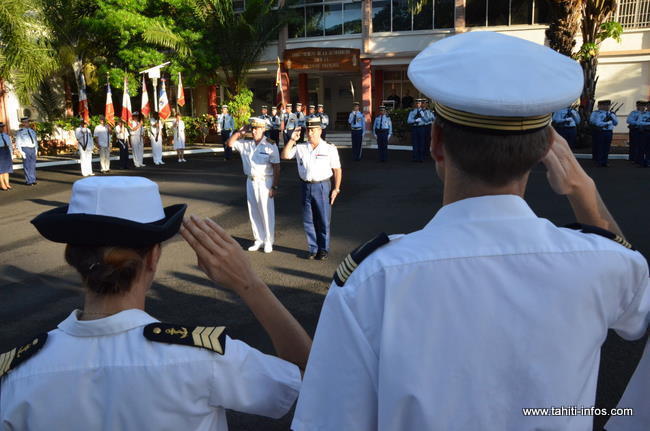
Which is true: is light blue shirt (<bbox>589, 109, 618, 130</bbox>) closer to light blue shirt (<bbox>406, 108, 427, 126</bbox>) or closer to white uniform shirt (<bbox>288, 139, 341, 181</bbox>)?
light blue shirt (<bbox>406, 108, 427, 126</bbox>)

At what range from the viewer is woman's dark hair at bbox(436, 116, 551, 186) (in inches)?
52.6

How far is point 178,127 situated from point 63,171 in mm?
4774

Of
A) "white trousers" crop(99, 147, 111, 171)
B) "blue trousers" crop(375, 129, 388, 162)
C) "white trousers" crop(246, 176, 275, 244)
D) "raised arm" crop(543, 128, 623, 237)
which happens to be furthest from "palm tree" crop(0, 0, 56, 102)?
"raised arm" crop(543, 128, 623, 237)

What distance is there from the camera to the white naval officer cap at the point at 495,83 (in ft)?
4.25

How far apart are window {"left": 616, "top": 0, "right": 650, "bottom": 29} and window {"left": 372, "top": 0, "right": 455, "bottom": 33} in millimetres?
7891

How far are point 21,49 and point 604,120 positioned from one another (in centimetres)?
2158

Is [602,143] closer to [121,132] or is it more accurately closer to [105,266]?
[121,132]

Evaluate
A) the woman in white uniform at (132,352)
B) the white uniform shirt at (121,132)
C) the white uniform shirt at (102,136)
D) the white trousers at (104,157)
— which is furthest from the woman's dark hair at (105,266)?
the white uniform shirt at (121,132)

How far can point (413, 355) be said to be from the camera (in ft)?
4.00

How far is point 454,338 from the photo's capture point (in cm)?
123

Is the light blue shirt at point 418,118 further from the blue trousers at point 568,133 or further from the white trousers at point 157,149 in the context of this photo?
the white trousers at point 157,149

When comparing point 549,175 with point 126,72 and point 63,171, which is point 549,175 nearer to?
point 63,171

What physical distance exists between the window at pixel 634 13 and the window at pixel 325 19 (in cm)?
1287

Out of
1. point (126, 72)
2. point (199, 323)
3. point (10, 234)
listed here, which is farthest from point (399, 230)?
point (126, 72)
